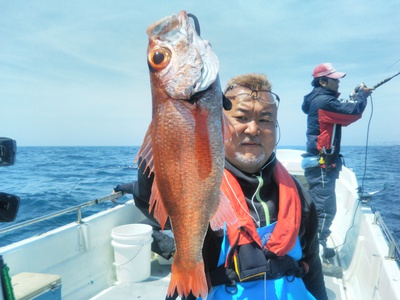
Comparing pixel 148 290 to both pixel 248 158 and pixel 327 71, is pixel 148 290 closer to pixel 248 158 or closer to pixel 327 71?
pixel 248 158

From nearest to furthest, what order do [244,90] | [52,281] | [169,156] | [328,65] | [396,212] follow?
[169,156] → [244,90] → [52,281] → [328,65] → [396,212]

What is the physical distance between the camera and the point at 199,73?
1250mm

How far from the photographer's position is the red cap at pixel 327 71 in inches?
178

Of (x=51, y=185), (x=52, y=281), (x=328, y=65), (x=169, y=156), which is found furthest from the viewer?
(x=51, y=185)

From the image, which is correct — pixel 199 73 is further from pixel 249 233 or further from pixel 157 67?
pixel 249 233

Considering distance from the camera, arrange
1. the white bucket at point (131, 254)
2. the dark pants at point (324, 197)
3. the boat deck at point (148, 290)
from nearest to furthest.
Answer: the boat deck at point (148, 290)
the white bucket at point (131, 254)
the dark pants at point (324, 197)

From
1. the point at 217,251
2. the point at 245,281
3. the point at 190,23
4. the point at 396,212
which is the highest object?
the point at 190,23

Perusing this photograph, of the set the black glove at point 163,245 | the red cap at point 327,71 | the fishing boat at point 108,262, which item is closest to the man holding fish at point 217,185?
the fishing boat at point 108,262

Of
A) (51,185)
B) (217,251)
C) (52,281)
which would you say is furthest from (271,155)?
(51,185)

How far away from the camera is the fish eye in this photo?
129cm

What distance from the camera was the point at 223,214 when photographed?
1.40 m

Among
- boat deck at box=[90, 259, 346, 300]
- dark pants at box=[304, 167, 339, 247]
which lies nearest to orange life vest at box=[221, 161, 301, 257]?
boat deck at box=[90, 259, 346, 300]

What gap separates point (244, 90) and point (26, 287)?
7.75 feet

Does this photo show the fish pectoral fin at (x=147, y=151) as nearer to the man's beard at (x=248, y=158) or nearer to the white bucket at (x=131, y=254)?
the man's beard at (x=248, y=158)
